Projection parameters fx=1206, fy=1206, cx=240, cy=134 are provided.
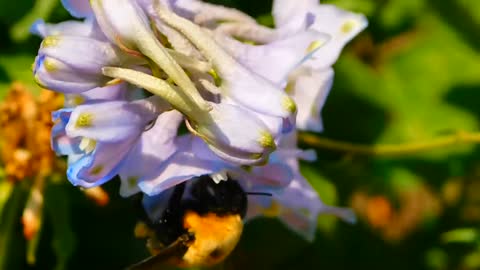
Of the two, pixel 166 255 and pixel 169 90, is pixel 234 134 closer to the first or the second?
pixel 169 90

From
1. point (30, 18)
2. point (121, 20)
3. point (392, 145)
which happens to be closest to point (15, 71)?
point (30, 18)

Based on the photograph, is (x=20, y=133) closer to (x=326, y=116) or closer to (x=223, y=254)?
(x=223, y=254)

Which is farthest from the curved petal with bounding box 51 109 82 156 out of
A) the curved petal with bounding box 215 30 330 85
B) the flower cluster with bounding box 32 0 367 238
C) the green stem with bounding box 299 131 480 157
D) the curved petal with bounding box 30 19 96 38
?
the green stem with bounding box 299 131 480 157

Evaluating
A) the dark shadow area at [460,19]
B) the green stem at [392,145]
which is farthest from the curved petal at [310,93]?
the dark shadow area at [460,19]

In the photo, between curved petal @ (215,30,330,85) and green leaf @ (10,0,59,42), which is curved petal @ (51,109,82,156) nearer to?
curved petal @ (215,30,330,85)

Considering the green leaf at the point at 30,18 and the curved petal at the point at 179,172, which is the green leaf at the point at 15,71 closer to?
the green leaf at the point at 30,18
